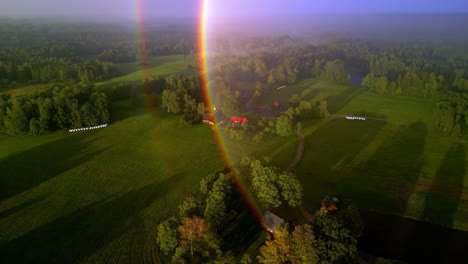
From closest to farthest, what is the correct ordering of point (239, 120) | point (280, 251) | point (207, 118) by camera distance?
point (280, 251) → point (239, 120) → point (207, 118)

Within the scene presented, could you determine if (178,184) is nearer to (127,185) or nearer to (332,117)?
(127,185)

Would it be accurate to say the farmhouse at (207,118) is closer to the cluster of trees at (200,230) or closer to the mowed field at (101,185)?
the mowed field at (101,185)

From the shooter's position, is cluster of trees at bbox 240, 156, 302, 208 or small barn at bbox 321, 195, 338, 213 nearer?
small barn at bbox 321, 195, 338, 213

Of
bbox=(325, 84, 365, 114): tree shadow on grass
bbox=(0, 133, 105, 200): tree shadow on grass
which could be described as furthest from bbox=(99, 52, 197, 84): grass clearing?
bbox=(325, 84, 365, 114): tree shadow on grass

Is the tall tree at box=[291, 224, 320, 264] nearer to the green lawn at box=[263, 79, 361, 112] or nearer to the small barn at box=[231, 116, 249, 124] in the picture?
the small barn at box=[231, 116, 249, 124]

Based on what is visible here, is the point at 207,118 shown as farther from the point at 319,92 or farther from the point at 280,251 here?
the point at 319,92

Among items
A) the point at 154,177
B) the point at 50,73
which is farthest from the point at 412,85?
the point at 50,73
